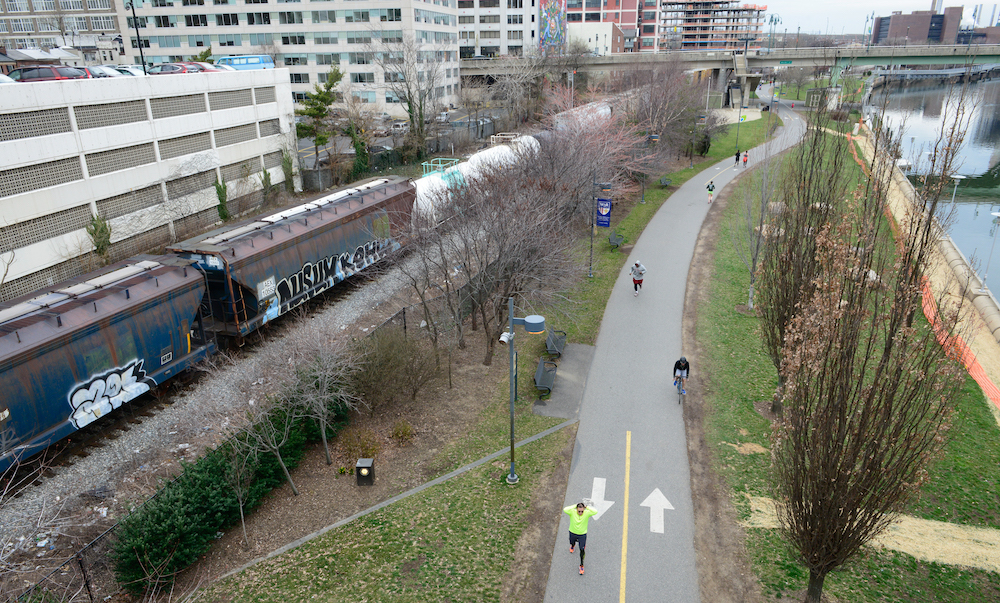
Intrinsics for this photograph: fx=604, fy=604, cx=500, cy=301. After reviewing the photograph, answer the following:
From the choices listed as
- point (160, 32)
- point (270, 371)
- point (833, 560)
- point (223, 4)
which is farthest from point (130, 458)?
point (160, 32)

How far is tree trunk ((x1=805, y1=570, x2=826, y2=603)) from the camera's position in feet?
34.1

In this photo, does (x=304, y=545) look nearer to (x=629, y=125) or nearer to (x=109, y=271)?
(x=109, y=271)

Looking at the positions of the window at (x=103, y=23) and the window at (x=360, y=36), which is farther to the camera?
the window at (x=103, y=23)

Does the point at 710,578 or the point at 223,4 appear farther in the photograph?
the point at 223,4

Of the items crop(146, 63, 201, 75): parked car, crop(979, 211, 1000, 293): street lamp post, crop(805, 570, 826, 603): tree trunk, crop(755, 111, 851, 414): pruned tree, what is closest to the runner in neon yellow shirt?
crop(805, 570, 826, 603): tree trunk

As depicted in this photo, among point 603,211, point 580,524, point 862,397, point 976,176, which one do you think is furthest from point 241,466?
point 976,176

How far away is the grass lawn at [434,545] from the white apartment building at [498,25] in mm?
88109

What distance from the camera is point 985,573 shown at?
484 inches

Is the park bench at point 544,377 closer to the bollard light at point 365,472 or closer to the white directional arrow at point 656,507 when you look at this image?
the white directional arrow at point 656,507

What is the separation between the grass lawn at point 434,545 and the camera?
11.9m

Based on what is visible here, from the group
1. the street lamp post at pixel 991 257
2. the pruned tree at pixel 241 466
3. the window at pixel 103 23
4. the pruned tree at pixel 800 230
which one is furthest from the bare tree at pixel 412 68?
the window at pixel 103 23

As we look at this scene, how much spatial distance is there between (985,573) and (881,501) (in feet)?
18.4

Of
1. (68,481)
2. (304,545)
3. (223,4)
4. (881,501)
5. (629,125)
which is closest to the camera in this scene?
(881,501)

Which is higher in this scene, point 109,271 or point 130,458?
point 109,271
